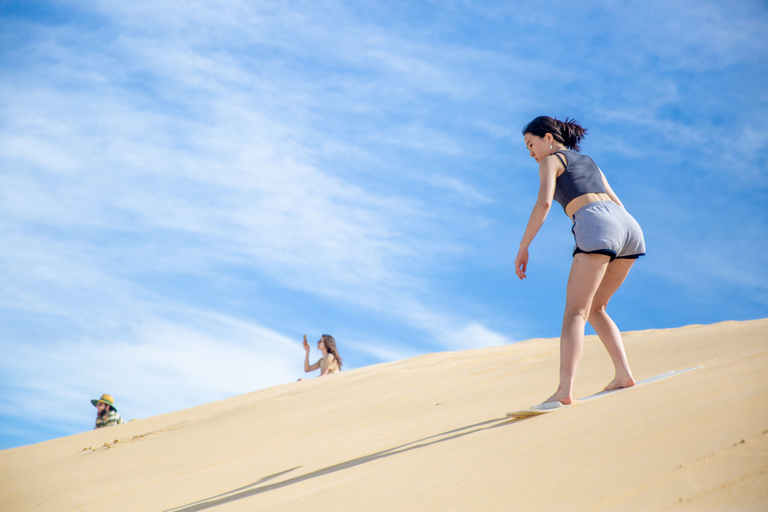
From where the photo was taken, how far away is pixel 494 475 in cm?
160

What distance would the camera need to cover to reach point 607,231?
105 inches

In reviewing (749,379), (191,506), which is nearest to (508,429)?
(749,379)

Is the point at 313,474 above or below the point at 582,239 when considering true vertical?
below

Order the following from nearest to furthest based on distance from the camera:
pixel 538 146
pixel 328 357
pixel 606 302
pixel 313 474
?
pixel 313 474 < pixel 606 302 < pixel 538 146 < pixel 328 357

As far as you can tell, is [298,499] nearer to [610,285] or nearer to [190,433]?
[610,285]

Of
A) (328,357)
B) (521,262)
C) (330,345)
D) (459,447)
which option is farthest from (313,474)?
(330,345)

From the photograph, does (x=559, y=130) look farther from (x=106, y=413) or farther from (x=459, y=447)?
(x=106, y=413)

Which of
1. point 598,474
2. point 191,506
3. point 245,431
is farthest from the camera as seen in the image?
point 245,431

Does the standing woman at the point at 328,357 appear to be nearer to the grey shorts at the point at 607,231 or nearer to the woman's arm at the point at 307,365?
the woman's arm at the point at 307,365

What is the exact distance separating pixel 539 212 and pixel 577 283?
39 centimetres

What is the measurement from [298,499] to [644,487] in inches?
45.2

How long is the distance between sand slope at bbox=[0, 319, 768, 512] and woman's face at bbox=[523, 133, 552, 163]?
1297 mm

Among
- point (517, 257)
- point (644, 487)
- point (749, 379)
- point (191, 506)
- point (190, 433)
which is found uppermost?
point (190, 433)

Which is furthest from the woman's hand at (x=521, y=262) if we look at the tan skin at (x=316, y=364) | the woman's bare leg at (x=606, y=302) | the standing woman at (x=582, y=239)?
the tan skin at (x=316, y=364)
